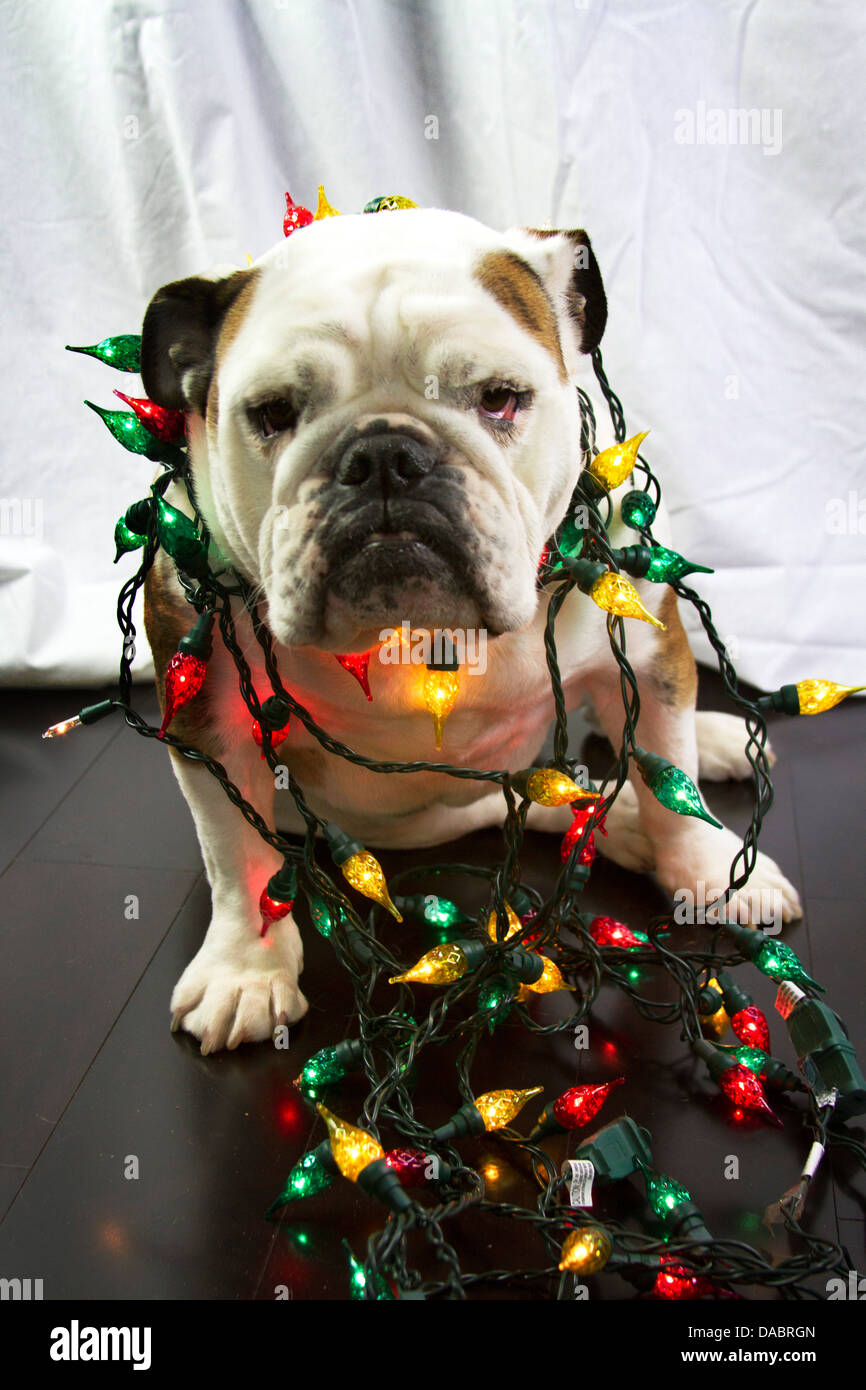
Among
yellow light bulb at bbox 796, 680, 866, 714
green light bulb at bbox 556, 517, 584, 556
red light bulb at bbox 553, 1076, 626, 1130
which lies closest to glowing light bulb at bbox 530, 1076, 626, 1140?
red light bulb at bbox 553, 1076, 626, 1130

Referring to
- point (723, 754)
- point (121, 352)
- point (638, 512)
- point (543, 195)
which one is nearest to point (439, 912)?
point (638, 512)

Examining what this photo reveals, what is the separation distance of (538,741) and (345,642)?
1.69ft

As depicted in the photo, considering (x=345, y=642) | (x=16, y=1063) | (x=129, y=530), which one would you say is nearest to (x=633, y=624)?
(x=345, y=642)

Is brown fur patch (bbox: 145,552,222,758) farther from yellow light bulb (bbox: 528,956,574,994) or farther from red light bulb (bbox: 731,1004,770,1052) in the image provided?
red light bulb (bbox: 731,1004,770,1052)

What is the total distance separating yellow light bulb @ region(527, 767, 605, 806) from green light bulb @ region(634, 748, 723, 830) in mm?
87

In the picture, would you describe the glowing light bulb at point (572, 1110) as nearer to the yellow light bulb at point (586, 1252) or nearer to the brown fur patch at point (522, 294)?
the yellow light bulb at point (586, 1252)

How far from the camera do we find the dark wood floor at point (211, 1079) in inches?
45.5

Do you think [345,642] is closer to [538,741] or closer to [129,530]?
[129,530]

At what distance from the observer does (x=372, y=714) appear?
1336mm

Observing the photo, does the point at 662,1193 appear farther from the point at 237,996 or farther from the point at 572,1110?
the point at 237,996

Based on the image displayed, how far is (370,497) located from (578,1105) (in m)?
0.64

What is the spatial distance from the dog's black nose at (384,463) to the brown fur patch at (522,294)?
20 centimetres

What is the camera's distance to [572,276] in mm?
1231

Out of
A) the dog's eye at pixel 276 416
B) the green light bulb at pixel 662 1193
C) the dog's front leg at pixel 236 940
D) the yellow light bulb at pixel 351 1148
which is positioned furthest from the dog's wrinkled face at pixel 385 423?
the green light bulb at pixel 662 1193
